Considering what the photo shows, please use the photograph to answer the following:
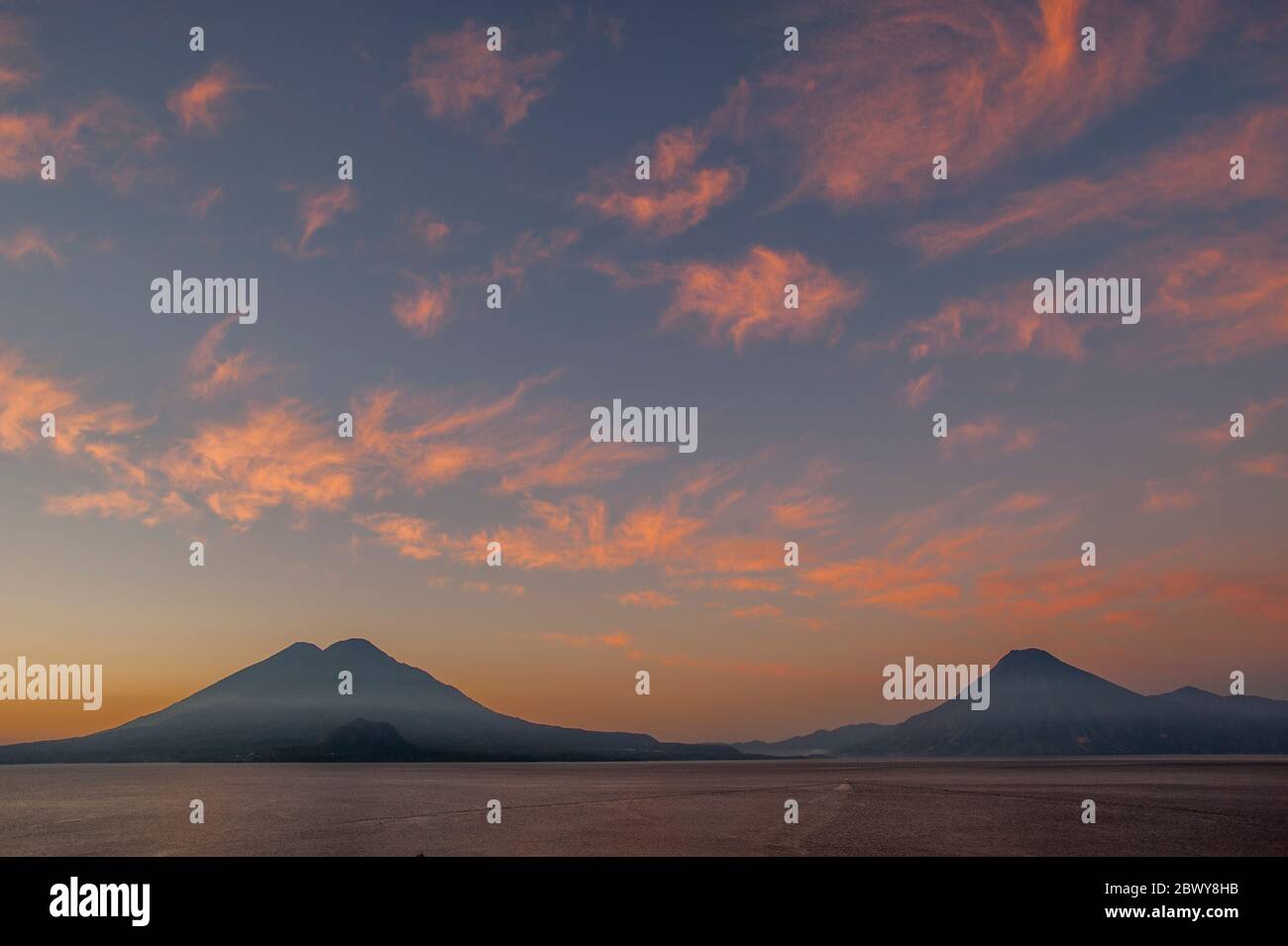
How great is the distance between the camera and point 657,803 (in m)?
173
